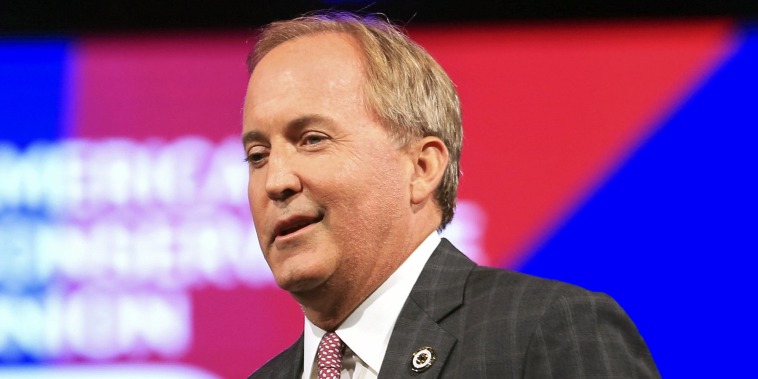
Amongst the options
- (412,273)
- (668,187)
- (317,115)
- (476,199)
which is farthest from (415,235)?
(668,187)

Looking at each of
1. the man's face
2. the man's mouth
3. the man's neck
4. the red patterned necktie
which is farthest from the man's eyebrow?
the red patterned necktie

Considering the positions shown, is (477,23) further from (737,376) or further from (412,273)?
(412,273)

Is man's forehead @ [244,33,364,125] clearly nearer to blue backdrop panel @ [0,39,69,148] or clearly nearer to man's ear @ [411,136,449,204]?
man's ear @ [411,136,449,204]

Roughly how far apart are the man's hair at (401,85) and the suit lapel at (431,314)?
8.7 inches

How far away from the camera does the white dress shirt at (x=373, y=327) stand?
2.26 m

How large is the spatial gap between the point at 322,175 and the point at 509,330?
563mm

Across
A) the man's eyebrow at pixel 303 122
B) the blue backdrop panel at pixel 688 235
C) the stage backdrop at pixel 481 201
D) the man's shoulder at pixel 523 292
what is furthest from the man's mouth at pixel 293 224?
the blue backdrop panel at pixel 688 235

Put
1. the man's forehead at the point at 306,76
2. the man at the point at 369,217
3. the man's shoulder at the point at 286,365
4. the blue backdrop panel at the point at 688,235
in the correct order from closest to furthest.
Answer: the man at the point at 369,217
the man's forehead at the point at 306,76
the man's shoulder at the point at 286,365
the blue backdrop panel at the point at 688,235

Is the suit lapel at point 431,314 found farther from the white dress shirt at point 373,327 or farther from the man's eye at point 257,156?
the man's eye at point 257,156

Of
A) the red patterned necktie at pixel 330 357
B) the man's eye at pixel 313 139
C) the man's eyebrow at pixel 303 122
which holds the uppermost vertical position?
the man's eyebrow at pixel 303 122

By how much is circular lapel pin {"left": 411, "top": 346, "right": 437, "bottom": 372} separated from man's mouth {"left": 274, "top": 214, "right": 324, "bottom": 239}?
38cm

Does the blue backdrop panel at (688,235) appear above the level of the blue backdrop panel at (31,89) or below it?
below

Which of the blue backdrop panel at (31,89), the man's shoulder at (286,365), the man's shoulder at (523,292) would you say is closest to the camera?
the man's shoulder at (523,292)

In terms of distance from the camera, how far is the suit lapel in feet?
6.95
